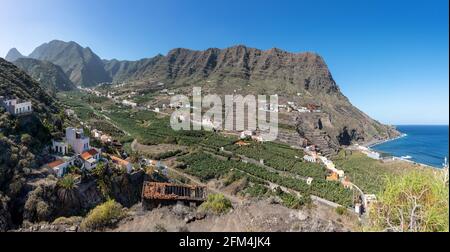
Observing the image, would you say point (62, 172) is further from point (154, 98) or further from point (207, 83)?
point (207, 83)

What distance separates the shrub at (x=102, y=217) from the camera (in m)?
10.4

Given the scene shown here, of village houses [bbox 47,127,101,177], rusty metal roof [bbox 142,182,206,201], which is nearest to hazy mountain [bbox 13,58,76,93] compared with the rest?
village houses [bbox 47,127,101,177]

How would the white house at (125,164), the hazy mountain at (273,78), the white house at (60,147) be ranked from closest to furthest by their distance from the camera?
the white house at (60,147)
the white house at (125,164)
the hazy mountain at (273,78)

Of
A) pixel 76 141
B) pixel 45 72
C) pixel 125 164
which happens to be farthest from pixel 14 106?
pixel 45 72

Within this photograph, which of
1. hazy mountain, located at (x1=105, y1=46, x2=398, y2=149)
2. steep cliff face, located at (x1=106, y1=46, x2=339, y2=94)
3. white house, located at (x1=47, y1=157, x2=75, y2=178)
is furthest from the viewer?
steep cliff face, located at (x1=106, y1=46, x2=339, y2=94)

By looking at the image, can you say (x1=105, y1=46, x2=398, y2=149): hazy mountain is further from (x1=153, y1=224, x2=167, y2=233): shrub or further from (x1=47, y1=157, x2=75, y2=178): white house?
(x1=153, y1=224, x2=167, y2=233): shrub

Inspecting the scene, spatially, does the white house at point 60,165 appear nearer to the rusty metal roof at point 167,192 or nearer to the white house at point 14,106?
the rusty metal roof at point 167,192

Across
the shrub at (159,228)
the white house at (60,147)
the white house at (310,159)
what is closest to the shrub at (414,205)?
the shrub at (159,228)

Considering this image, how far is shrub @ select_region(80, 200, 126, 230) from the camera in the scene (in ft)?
34.1

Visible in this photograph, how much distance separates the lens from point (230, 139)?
5453 centimetres

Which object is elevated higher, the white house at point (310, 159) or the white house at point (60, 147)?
the white house at point (60, 147)

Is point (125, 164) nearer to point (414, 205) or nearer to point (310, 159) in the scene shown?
point (414, 205)

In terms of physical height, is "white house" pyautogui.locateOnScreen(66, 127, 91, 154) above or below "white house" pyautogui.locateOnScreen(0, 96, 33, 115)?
below
